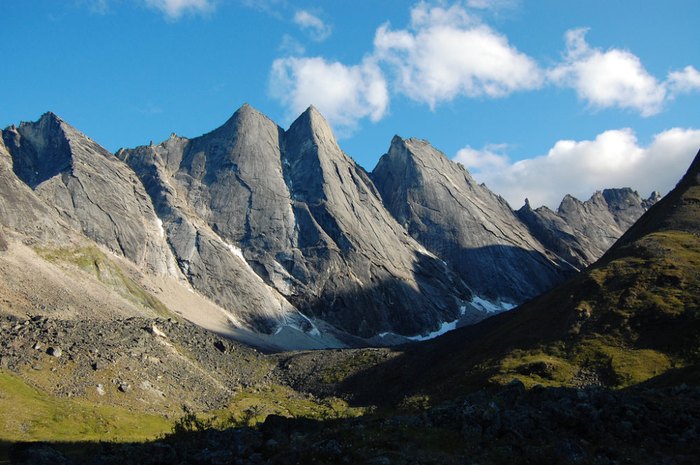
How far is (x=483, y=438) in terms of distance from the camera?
3328 cm

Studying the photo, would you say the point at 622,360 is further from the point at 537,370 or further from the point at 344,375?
the point at 344,375

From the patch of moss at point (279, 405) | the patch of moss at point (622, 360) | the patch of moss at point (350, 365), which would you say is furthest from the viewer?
the patch of moss at point (350, 365)

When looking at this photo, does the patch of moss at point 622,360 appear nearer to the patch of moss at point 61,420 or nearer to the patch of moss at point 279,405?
the patch of moss at point 279,405

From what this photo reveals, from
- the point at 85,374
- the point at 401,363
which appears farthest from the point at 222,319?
the point at 85,374

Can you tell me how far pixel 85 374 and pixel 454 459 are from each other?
240 feet

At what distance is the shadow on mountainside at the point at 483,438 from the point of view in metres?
30.7

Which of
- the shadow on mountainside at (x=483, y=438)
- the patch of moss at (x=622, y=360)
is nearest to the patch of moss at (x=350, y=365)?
the patch of moss at (x=622, y=360)

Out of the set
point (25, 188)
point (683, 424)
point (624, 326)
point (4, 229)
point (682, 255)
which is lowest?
point (683, 424)

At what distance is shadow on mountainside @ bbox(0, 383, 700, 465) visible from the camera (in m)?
30.7

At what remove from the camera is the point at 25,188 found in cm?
16788

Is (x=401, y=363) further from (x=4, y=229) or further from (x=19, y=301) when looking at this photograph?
(x=4, y=229)

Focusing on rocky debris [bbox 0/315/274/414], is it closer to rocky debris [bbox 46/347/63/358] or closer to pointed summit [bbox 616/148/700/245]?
rocky debris [bbox 46/347/63/358]

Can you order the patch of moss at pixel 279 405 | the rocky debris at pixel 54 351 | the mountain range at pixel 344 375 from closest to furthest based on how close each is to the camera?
the mountain range at pixel 344 375, the rocky debris at pixel 54 351, the patch of moss at pixel 279 405

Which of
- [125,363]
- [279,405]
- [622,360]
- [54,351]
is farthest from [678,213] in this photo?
[54,351]
